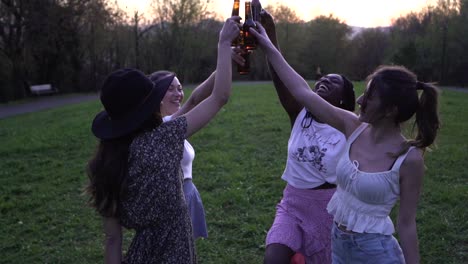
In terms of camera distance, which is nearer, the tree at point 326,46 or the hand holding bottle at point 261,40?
the hand holding bottle at point 261,40

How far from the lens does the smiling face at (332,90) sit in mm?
3539

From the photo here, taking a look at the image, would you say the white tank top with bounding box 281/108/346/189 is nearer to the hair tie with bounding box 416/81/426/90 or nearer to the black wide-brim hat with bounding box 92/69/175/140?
the hair tie with bounding box 416/81/426/90

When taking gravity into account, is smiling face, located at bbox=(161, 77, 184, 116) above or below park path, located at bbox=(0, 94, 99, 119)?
above

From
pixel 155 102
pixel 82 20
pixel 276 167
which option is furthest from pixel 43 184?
pixel 82 20

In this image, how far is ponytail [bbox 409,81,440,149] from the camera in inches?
99.5

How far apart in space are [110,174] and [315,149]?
5.30ft

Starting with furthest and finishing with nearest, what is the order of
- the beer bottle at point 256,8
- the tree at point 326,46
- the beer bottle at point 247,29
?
the tree at point 326,46 < the beer bottle at point 256,8 < the beer bottle at point 247,29

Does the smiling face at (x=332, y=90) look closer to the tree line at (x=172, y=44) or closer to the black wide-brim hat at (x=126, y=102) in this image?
the black wide-brim hat at (x=126, y=102)

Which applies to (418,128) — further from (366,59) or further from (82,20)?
(366,59)

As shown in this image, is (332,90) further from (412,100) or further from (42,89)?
(42,89)

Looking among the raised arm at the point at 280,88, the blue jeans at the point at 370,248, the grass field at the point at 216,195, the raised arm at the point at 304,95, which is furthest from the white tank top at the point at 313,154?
the grass field at the point at 216,195

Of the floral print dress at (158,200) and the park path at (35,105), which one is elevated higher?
the floral print dress at (158,200)

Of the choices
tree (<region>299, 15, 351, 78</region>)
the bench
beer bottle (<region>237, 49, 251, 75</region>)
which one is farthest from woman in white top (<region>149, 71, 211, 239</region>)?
tree (<region>299, 15, 351, 78</region>)

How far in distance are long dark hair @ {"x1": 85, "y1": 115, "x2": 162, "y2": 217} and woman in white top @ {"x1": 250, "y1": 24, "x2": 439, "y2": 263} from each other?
1.06 metres
